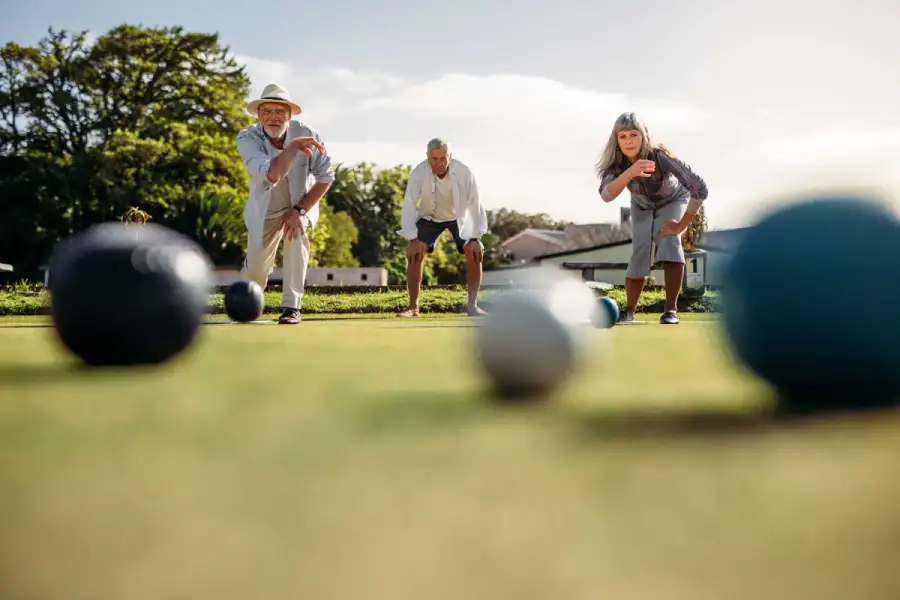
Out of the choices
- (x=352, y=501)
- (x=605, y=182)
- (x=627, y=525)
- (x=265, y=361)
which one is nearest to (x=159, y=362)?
(x=265, y=361)

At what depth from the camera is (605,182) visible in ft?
29.1

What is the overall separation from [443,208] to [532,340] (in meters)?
7.35

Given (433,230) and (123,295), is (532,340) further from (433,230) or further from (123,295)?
(433,230)

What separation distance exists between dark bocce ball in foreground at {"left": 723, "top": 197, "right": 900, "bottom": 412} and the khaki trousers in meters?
6.32

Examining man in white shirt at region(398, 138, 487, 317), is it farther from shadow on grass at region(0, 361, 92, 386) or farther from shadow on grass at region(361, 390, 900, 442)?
shadow on grass at region(361, 390, 900, 442)

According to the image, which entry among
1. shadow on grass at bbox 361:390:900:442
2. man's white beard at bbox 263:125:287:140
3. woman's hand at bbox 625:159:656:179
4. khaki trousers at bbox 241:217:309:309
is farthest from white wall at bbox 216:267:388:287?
shadow on grass at bbox 361:390:900:442

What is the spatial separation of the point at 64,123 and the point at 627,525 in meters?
38.9

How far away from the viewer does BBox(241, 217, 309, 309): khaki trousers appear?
8.99 m

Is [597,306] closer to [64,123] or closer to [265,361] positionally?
[265,361]

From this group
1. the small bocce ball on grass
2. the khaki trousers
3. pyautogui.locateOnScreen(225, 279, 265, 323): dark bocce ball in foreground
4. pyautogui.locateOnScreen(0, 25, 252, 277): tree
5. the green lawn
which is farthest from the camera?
pyautogui.locateOnScreen(0, 25, 252, 277): tree

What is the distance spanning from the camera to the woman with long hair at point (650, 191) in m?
8.71

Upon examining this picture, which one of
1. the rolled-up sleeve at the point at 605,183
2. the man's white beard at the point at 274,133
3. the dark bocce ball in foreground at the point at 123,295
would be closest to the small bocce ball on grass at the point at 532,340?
the dark bocce ball in foreground at the point at 123,295

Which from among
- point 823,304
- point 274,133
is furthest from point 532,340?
point 274,133

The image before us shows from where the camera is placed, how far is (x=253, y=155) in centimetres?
880
